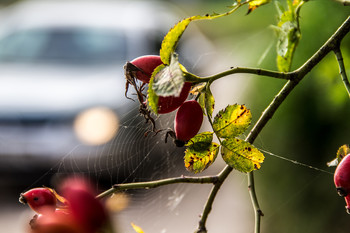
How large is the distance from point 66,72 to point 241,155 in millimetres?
3567

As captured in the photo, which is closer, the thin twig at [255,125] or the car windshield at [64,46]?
the thin twig at [255,125]

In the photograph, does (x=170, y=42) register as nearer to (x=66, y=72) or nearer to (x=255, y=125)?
(x=255, y=125)

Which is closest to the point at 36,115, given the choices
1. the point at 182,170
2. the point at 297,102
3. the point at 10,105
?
the point at 10,105

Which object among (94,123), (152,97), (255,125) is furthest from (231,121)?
(94,123)

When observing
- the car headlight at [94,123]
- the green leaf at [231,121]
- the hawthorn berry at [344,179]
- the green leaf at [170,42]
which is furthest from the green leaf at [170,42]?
the car headlight at [94,123]

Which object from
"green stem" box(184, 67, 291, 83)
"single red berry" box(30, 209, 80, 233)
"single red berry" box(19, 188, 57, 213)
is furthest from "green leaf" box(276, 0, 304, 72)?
"single red berry" box(30, 209, 80, 233)

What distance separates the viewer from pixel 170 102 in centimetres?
59

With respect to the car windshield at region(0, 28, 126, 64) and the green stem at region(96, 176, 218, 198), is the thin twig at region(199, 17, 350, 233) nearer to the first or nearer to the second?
the green stem at region(96, 176, 218, 198)

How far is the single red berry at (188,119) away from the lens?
0.60 meters

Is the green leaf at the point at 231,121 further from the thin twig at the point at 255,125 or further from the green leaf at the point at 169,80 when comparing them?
the green leaf at the point at 169,80

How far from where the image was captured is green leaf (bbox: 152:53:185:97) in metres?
0.51

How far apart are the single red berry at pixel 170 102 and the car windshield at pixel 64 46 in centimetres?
356

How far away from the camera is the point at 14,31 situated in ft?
14.9

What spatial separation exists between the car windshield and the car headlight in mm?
697
